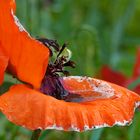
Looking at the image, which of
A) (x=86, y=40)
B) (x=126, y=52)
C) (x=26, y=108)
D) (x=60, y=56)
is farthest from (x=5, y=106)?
(x=126, y=52)

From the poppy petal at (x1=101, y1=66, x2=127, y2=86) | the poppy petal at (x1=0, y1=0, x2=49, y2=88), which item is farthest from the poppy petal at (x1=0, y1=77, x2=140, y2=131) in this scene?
the poppy petal at (x1=101, y1=66, x2=127, y2=86)

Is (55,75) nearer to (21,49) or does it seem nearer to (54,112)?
(21,49)

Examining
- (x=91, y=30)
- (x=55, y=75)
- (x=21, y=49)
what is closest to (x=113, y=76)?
(x=91, y=30)

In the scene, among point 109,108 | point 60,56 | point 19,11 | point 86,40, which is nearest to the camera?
point 109,108

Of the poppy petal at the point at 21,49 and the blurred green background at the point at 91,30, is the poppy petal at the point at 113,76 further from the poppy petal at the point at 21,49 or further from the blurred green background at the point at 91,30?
the poppy petal at the point at 21,49

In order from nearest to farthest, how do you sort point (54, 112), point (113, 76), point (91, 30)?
point (54, 112), point (91, 30), point (113, 76)

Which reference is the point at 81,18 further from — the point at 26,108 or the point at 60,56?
the point at 26,108
